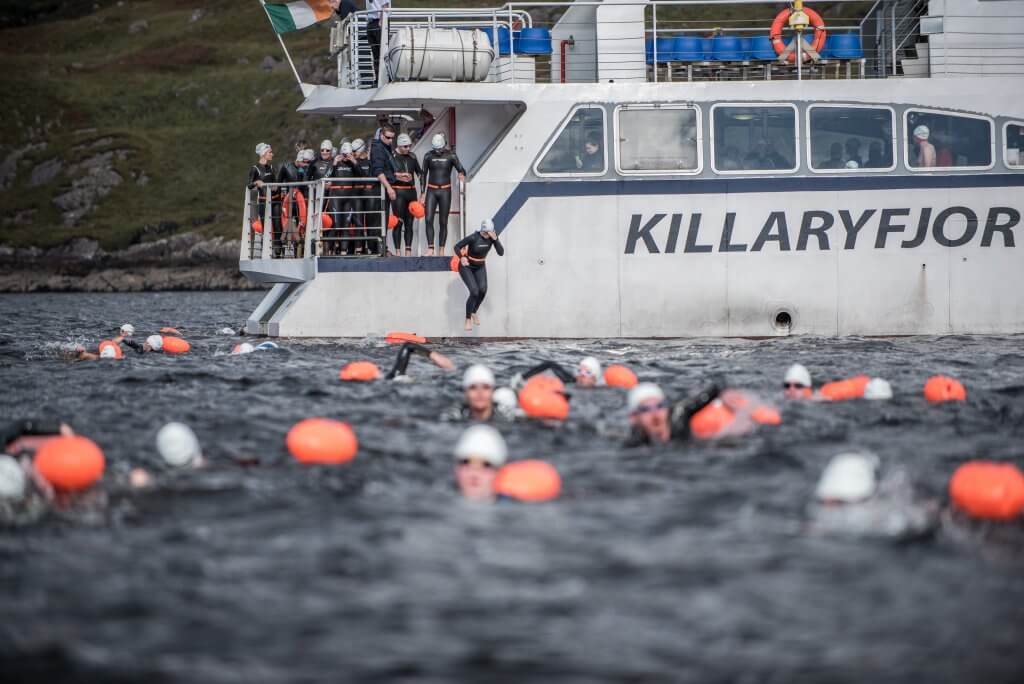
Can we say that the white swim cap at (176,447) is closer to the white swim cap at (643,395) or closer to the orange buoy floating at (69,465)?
the orange buoy floating at (69,465)

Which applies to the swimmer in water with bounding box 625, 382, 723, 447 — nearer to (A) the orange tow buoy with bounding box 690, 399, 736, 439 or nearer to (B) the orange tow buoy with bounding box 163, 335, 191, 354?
(A) the orange tow buoy with bounding box 690, 399, 736, 439

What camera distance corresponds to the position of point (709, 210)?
19609mm

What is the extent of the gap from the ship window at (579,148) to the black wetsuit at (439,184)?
1343 millimetres

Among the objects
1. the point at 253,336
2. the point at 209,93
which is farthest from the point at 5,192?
the point at 253,336

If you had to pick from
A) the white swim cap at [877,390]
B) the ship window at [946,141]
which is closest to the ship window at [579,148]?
the ship window at [946,141]

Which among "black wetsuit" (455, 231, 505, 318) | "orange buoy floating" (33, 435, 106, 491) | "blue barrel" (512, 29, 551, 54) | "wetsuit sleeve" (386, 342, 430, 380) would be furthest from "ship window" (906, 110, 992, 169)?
"orange buoy floating" (33, 435, 106, 491)

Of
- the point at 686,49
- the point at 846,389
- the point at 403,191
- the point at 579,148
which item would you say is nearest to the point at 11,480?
the point at 846,389

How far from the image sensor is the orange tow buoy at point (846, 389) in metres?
13.7

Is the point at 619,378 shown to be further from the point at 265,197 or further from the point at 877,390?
the point at 265,197

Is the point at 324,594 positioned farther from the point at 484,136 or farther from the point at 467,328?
the point at 484,136

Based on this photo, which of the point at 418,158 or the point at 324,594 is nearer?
the point at 324,594

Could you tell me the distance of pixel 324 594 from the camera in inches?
277

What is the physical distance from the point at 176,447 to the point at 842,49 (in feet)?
46.1

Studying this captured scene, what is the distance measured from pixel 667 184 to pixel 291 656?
1434cm
